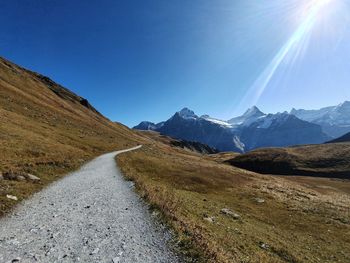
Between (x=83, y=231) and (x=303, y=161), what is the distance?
5658 inches

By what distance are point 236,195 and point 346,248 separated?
18551mm

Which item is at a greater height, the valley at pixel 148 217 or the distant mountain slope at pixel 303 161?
the distant mountain slope at pixel 303 161

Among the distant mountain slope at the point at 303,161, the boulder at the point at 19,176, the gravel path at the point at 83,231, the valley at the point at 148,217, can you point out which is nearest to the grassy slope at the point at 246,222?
the valley at the point at 148,217

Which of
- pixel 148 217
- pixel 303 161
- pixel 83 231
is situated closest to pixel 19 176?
pixel 83 231

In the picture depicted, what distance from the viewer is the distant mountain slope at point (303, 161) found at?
126 m

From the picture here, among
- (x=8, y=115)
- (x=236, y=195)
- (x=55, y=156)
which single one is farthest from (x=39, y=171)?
(x=8, y=115)

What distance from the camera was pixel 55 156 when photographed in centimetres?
4100

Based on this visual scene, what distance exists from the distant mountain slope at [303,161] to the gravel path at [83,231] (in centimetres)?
12361

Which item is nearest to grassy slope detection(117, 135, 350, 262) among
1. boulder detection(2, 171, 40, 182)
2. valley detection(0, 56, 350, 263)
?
valley detection(0, 56, 350, 263)

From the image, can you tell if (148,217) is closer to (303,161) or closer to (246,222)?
(246,222)

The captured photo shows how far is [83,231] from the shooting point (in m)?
15.1

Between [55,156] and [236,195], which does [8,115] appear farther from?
[236,195]

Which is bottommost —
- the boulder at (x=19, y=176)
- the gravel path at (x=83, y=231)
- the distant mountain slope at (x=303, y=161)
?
the gravel path at (x=83, y=231)

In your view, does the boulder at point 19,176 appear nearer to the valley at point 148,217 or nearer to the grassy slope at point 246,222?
the valley at point 148,217
